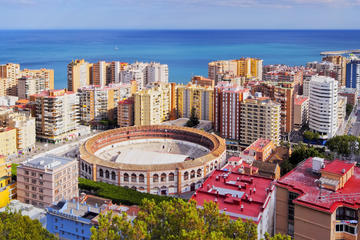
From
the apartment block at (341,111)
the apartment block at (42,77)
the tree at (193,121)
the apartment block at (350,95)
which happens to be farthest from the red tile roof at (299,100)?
the apartment block at (42,77)

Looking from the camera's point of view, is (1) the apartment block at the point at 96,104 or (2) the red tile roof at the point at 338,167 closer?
(2) the red tile roof at the point at 338,167

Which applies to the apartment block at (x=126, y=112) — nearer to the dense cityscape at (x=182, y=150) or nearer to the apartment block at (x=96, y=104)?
the dense cityscape at (x=182, y=150)

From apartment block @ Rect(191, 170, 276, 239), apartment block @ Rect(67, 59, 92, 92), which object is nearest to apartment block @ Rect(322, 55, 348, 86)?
apartment block @ Rect(67, 59, 92, 92)

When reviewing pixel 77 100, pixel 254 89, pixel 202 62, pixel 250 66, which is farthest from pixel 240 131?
pixel 202 62

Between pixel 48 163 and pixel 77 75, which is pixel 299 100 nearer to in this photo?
pixel 48 163

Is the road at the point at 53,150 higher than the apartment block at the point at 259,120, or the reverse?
the apartment block at the point at 259,120

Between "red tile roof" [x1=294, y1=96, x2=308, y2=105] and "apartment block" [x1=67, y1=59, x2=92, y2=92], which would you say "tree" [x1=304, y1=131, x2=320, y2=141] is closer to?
"red tile roof" [x1=294, y1=96, x2=308, y2=105]
